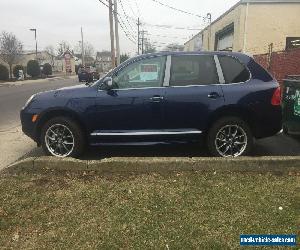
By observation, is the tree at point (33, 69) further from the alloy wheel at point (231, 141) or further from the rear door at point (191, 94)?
Answer: the alloy wheel at point (231, 141)

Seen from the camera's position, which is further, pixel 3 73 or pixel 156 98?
pixel 3 73

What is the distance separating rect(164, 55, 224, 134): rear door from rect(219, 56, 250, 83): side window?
15 cm

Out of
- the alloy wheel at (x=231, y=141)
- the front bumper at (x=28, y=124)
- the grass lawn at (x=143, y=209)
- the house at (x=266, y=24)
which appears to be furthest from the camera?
the house at (x=266, y=24)

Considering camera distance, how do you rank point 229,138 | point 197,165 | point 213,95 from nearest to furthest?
1. point 197,165
2. point 213,95
3. point 229,138

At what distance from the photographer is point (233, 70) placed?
5977mm

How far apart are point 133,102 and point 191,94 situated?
3.02 ft

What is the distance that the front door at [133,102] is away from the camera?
230 inches

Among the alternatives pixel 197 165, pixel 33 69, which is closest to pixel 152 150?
pixel 197 165

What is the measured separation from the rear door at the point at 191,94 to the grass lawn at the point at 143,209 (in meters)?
1.04

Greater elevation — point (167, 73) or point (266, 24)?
Result: point (266, 24)

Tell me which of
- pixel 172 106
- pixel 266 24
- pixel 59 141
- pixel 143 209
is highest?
pixel 266 24

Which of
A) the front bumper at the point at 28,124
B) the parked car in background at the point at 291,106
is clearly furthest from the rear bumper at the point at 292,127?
the front bumper at the point at 28,124

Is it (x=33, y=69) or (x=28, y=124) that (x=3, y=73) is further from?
(x=28, y=124)

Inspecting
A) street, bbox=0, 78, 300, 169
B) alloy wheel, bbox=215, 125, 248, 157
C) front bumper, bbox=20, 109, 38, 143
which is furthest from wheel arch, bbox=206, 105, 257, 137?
front bumper, bbox=20, 109, 38, 143
